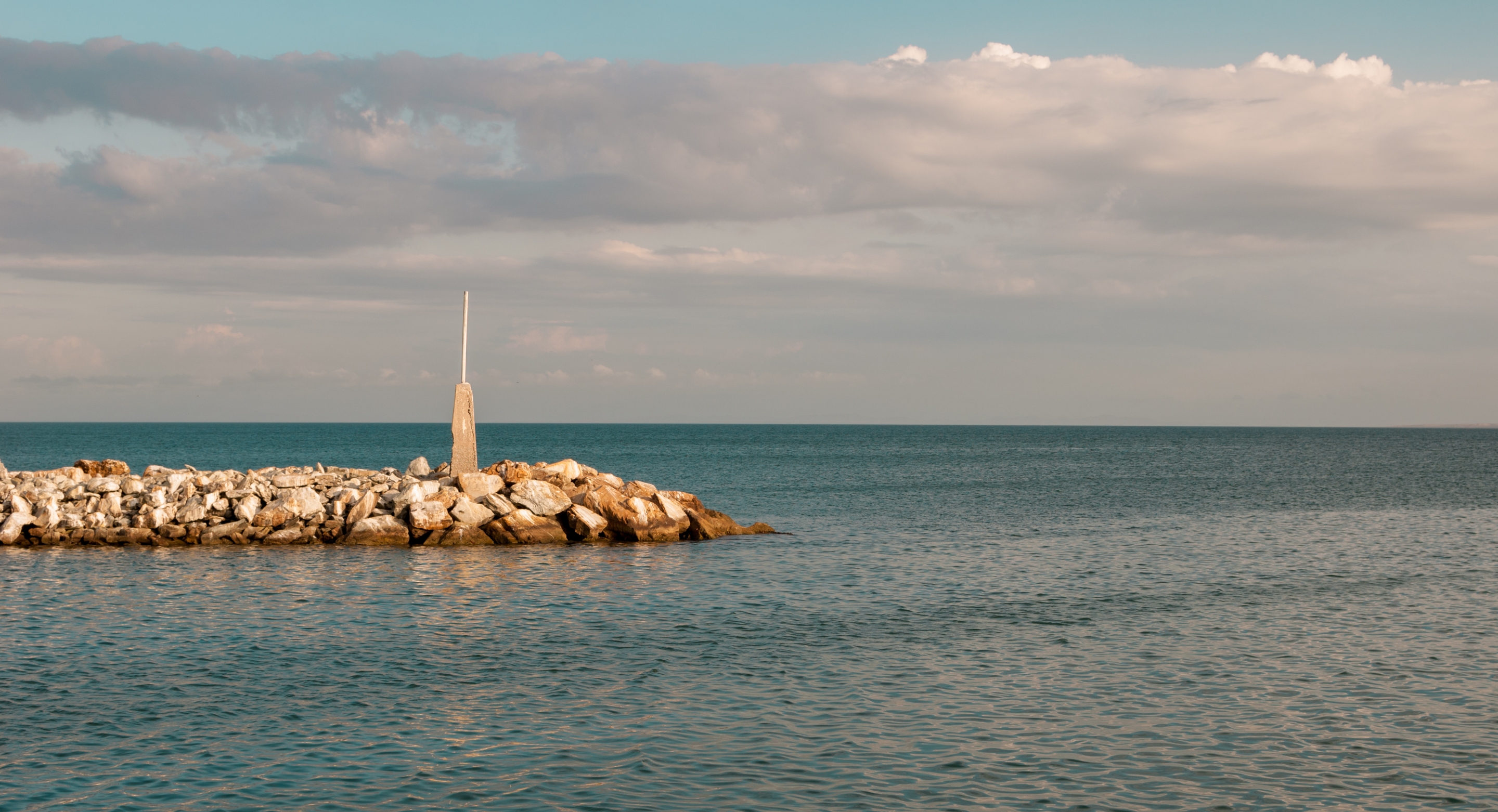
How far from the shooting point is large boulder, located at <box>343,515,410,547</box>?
38.8m

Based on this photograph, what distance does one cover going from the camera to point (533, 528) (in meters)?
39.9

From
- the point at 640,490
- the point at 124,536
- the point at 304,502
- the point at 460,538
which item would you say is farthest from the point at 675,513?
the point at 124,536

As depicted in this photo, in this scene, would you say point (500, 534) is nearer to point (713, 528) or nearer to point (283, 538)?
point (283, 538)

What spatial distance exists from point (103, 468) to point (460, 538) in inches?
696

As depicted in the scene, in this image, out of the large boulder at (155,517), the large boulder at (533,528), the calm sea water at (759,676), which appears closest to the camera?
the calm sea water at (759,676)

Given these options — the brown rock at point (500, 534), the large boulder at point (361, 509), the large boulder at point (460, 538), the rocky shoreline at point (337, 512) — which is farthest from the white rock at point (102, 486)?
the brown rock at point (500, 534)

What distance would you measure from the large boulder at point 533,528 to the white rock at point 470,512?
603mm

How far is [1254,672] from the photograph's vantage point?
65.1 ft

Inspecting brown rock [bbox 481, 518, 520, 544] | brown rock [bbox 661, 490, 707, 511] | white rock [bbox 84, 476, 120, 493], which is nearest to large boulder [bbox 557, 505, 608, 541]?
Answer: brown rock [bbox 481, 518, 520, 544]

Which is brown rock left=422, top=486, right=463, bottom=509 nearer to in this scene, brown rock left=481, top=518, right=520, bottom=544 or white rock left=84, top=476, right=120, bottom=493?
brown rock left=481, top=518, right=520, bottom=544

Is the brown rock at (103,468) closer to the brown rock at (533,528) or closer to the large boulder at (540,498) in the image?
the large boulder at (540,498)

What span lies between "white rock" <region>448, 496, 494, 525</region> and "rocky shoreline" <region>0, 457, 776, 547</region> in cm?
4

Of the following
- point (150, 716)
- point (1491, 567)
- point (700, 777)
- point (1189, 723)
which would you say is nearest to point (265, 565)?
point (150, 716)

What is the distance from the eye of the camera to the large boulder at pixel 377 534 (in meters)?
38.8
